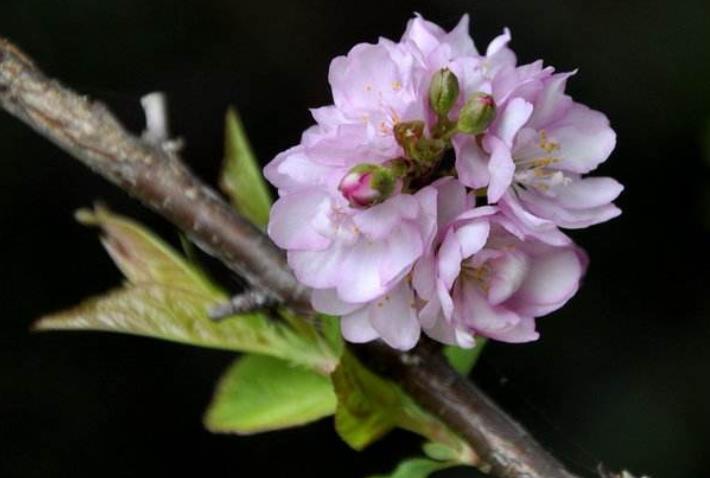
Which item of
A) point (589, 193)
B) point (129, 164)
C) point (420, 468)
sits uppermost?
point (129, 164)

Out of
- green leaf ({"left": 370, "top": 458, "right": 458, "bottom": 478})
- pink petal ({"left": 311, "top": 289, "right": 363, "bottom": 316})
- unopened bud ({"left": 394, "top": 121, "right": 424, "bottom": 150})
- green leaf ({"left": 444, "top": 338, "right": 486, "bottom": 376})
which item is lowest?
green leaf ({"left": 370, "top": 458, "right": 458, "bottom": 478})

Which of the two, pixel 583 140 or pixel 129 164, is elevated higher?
pixel 129 164

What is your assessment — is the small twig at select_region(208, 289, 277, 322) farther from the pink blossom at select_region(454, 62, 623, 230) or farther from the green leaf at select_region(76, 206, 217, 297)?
the pink blossom at select_region(454, 62, 623, 230)

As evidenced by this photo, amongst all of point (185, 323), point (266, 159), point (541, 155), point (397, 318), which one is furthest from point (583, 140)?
point (266, 159)

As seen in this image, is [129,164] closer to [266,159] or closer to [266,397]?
[266,397]

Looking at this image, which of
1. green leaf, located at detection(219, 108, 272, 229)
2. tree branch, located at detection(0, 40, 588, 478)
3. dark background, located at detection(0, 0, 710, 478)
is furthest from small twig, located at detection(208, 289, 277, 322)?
dark background, located at detection(0, 0, 710, 478)

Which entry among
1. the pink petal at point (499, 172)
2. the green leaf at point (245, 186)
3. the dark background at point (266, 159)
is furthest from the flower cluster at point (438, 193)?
the dark background at point (266, 159)

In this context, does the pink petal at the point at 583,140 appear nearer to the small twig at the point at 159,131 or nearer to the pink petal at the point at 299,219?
the pink petal at the point at 299,219
